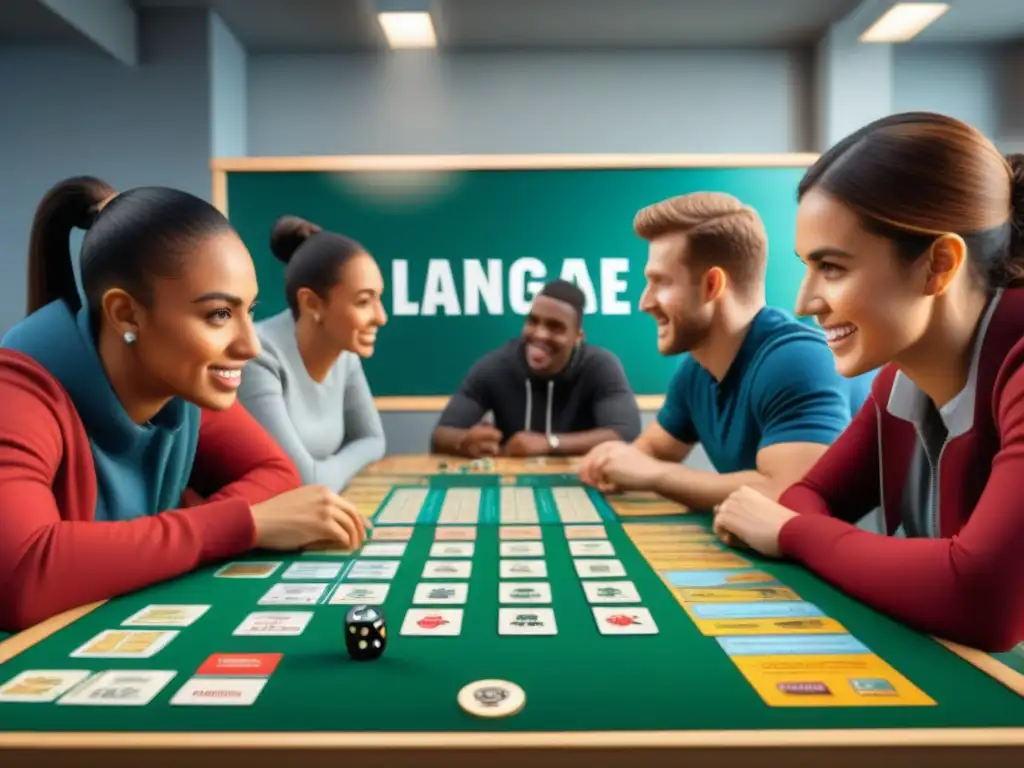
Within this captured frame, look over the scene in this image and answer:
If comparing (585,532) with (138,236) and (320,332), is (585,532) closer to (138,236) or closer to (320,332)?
(138,236)

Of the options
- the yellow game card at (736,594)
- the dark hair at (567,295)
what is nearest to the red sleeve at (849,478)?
the yellow game card at (736,594)

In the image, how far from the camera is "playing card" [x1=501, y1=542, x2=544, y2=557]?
1119 mm

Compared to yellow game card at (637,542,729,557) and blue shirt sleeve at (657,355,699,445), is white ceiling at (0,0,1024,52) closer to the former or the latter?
blue shirt sleeve at (657,355,699,445)

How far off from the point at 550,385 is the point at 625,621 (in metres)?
2.00

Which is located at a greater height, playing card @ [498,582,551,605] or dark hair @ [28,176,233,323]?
dark hair @ [28,176,233,323]

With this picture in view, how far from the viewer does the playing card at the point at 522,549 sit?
1.12 metres

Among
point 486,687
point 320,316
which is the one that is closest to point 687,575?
point 486,687

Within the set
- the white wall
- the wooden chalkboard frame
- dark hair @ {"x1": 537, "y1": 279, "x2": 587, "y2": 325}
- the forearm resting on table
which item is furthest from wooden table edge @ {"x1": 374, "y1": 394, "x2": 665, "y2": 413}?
the forearm resting on table

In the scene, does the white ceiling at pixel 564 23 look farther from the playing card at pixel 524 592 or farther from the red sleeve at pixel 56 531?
the playing card at pixel 524 592

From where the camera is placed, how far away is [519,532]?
1257mm

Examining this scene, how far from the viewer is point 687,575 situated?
1016 millimetres

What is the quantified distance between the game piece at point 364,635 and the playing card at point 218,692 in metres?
0.08

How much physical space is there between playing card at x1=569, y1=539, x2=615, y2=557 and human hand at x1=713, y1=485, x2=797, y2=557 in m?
0.17

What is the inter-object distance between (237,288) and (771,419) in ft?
3.15
